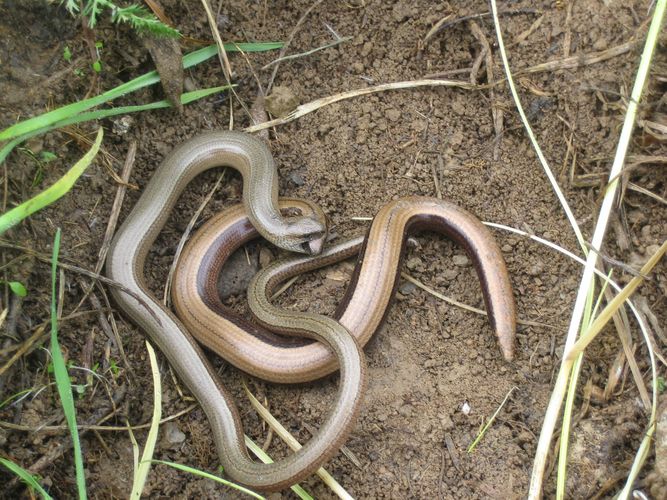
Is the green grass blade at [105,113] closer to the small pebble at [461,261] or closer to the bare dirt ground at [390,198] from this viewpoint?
the bare dirt ground at [390,198]

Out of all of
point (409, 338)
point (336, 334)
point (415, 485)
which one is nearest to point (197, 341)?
point (336, 334)

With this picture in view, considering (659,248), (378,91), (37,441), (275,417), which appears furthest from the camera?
(378,91)

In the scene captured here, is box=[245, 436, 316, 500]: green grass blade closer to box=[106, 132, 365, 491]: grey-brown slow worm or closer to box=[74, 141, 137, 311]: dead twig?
box=[106, 132, 365, 491]: grey-brown slow worm

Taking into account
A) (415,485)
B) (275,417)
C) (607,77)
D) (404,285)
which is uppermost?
(607,77)

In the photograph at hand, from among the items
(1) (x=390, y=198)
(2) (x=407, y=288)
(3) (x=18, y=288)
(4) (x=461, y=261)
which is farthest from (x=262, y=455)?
(1) (x=390, y=198)

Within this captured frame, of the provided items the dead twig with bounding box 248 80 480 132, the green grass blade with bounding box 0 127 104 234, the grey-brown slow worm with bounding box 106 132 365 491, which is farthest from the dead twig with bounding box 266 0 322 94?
the green grass blade with bounding box 0 127 104 234

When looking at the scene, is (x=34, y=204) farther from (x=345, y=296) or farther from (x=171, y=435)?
(x=345, y=296)

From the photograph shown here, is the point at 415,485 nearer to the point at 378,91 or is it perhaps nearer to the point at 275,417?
the point at 275,417
